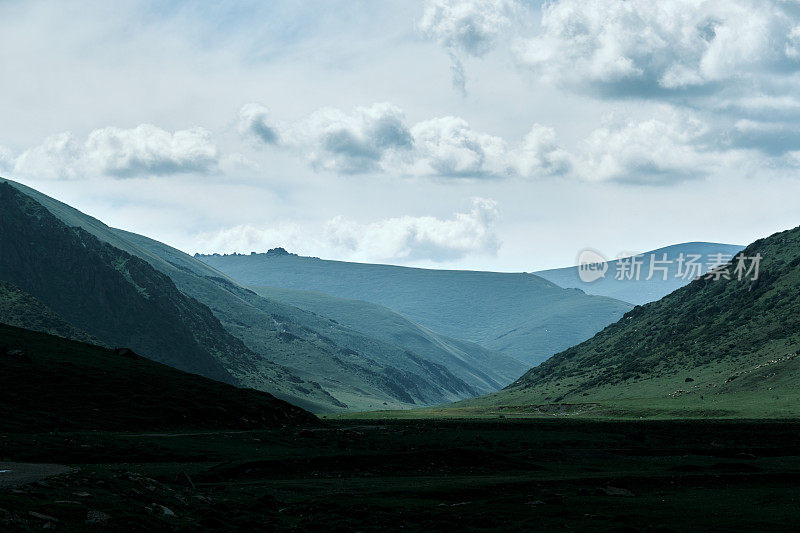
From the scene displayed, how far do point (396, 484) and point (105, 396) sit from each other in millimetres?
61365

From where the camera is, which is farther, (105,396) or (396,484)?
(105,396)

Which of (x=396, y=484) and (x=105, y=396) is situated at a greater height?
(x=396, y=484)

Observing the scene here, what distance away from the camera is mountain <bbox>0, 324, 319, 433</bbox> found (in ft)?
313

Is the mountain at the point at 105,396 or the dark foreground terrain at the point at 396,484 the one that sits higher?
the dark foreground terrain at the point at 396,484

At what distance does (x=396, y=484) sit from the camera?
59438 millimetres

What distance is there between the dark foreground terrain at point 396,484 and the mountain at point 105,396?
1236 centimetres

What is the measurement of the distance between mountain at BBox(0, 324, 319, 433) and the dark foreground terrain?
40.6 ft

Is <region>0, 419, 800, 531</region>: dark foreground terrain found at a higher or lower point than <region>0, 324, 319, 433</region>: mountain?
higher

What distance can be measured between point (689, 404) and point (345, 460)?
124 meters

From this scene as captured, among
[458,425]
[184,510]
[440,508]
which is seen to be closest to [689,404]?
[458,425]

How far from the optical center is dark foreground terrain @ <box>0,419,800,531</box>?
4016cm

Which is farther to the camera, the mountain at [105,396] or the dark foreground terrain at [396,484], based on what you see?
the mountain at [105,396]

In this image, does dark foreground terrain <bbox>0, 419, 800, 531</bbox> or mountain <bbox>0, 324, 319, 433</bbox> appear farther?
mountain <bbox>0, 324, 319, 433</bbox>

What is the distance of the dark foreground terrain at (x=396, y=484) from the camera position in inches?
1581
